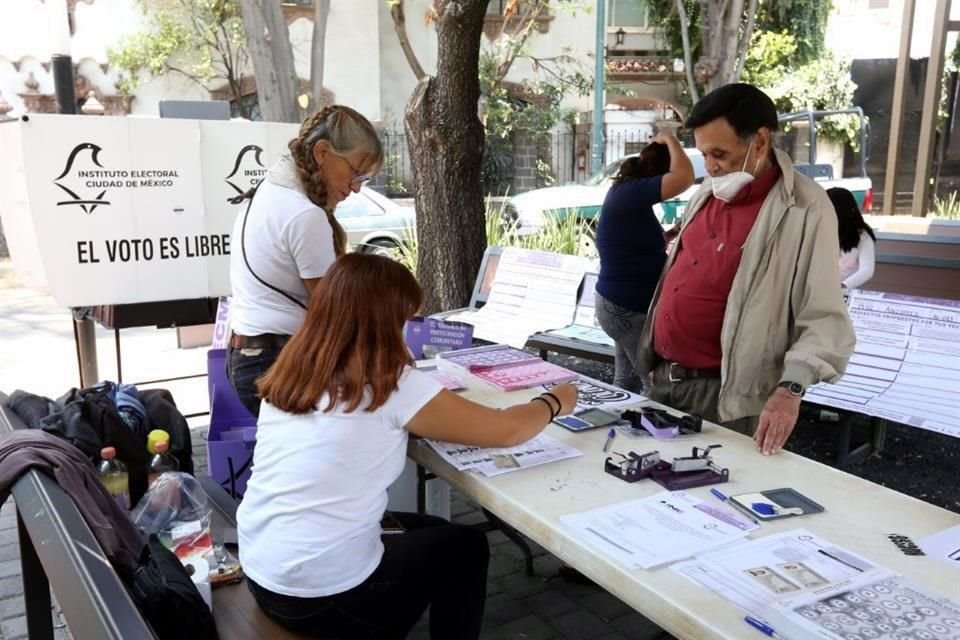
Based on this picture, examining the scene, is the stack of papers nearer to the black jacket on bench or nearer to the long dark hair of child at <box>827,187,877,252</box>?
the black jacket on bench

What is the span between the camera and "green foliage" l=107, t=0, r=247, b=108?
1500cm

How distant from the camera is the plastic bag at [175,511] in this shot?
251cm

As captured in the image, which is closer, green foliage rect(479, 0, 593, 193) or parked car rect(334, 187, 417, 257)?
parked car rect(334, 187, 417, 257)

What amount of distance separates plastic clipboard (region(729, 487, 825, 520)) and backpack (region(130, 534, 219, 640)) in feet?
4.19

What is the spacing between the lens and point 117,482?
3.02m

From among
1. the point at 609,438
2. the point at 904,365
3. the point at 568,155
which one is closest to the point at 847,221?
the point at 904,365

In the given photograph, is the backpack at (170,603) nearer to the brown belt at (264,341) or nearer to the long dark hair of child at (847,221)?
the brown belt at (264,341)

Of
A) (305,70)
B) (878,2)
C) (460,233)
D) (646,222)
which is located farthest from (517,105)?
(646,222)

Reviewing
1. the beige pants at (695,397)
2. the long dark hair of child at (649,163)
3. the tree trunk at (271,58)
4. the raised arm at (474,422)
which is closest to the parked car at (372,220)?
the tree trunk at (271,58)

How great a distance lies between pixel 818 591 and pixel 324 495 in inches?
42.8

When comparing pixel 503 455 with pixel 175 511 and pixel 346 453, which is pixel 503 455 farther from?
pixel 175 511

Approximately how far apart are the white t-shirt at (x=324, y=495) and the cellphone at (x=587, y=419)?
58cm

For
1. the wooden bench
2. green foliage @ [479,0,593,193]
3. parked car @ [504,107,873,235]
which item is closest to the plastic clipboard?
the wooden bench

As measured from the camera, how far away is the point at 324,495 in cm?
192
